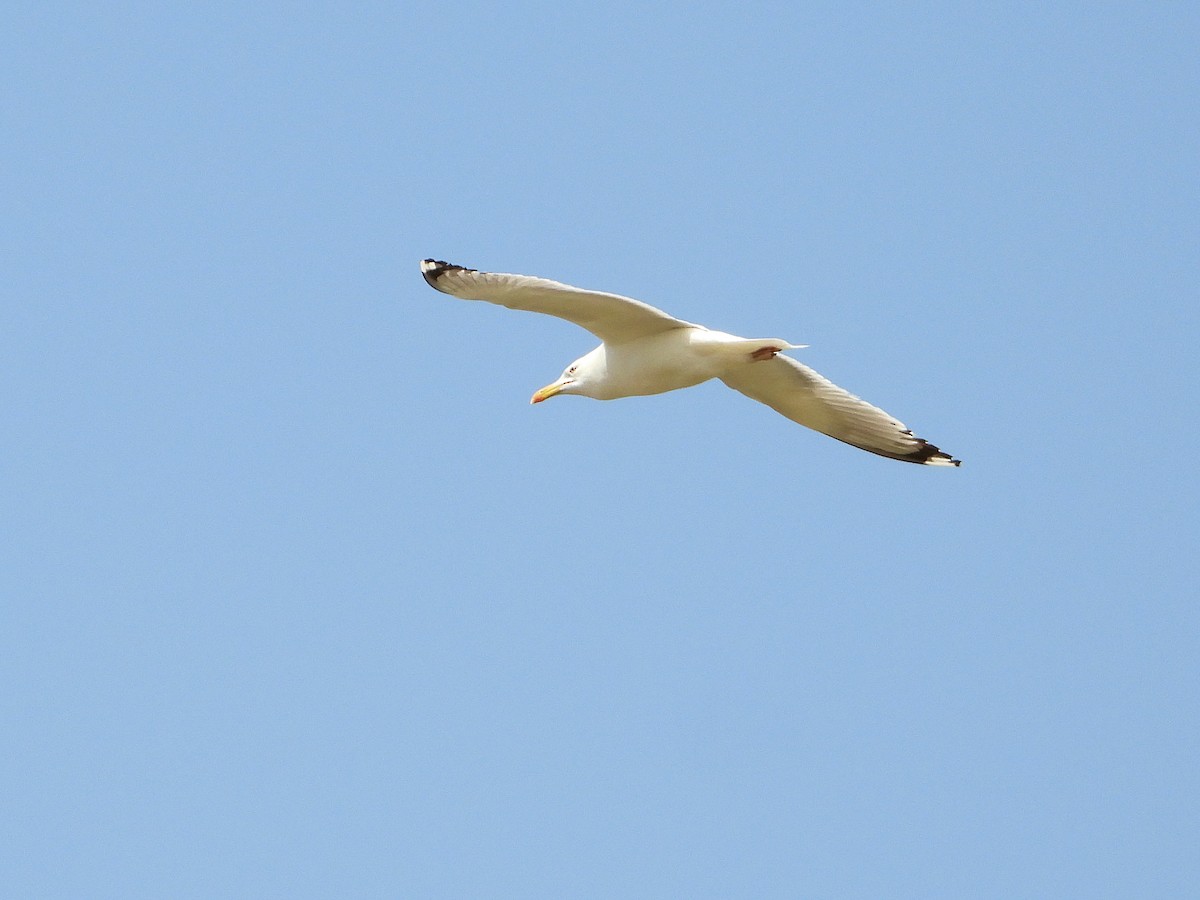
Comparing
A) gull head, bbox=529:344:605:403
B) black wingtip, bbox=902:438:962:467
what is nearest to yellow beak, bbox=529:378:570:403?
gull head, bbox=529:344:605:403

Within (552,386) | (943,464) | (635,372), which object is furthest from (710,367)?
(943,464)

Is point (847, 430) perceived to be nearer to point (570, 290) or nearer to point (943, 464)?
point (943, 464)

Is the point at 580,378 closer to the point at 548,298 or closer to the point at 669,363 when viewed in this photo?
the point at 669,363

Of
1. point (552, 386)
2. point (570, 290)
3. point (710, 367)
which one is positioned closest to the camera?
point (570, 290)

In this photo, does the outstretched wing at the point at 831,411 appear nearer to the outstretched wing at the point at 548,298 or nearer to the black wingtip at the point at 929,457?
the black wingtip at the point at 929,457

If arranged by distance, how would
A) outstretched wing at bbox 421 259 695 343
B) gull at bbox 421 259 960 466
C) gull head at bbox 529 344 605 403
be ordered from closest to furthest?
1. outstretched wing at bbox 421 259 695 343
2. gull at bbox 421 259 960 466
3. gull head at bbox 529 344 605 403

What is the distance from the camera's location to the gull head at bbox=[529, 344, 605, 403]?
443 inches

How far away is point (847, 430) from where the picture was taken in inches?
471

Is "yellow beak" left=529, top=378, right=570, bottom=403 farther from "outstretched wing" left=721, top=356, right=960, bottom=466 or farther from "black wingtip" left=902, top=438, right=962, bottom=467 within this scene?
"black wingtip" left=902, top=438, right=962, bottom=467

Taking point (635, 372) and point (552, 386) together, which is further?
point (552, 386)

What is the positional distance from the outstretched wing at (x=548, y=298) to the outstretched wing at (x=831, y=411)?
1.20m

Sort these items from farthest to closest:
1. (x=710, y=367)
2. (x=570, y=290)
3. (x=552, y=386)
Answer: (x=552, y=386)
(x=710, y=367)
(x=570, y=290)

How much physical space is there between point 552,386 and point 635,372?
3.06 feet

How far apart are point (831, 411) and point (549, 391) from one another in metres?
1.97
